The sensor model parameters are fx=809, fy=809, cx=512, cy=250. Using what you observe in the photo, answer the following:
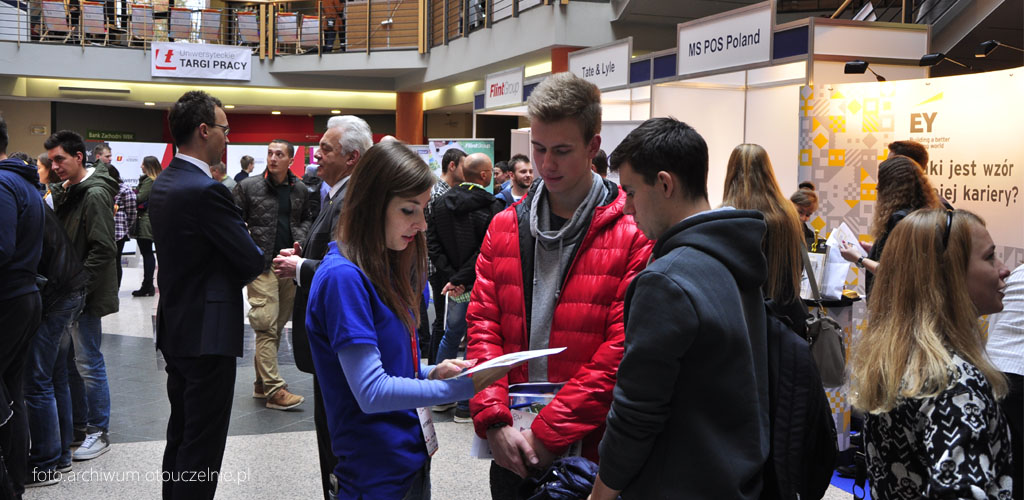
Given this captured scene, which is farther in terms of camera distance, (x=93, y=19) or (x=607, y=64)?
(x=93, y=19)

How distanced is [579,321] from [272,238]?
386 cm

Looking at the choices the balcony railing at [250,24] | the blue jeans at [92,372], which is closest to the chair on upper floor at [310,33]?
the balcony railing at [250,24]

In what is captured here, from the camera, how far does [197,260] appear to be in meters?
3.03

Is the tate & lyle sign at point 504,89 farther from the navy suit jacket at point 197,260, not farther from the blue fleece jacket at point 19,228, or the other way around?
the navy suit jacket at point 197,260

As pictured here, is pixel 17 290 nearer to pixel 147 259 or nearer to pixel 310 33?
pixel 147 259

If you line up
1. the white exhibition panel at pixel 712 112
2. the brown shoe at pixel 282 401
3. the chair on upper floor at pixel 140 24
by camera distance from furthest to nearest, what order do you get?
the chair on upper floor at pixel 140 24, the white exhibition panel at pixel 712 112, the brown shoe at pixel 282 401

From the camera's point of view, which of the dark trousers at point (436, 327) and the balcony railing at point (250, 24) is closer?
the dark trousers at point (436, 327)

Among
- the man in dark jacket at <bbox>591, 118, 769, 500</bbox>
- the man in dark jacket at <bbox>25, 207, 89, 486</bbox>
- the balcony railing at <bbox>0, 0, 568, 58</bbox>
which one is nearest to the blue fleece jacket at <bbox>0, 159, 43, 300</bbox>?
the man in dark jacket at <bbox>25, 207, 89, 486</bbox>

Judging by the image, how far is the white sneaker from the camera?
4.16 meters

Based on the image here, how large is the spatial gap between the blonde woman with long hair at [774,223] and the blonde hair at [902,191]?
0.96 m

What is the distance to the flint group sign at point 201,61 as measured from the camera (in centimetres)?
1804

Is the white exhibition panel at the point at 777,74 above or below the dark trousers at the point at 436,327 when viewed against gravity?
above

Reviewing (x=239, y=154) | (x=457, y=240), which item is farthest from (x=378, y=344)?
(x=239, y=154)

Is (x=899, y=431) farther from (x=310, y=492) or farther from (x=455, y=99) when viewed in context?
(x=455, y=99)
